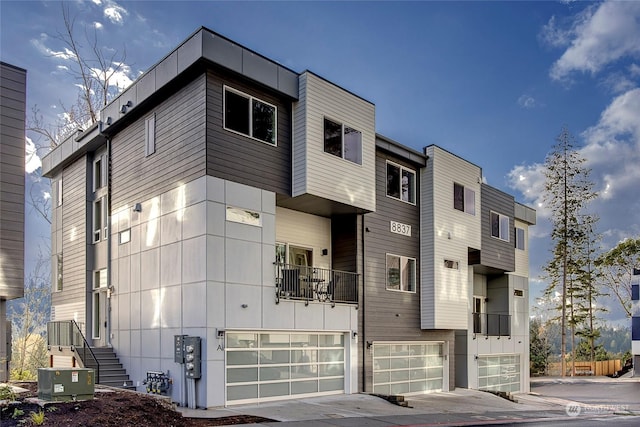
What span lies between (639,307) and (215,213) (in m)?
36.0

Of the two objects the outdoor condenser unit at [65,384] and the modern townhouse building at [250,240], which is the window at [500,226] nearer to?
the modern townhouse building at [250,240]

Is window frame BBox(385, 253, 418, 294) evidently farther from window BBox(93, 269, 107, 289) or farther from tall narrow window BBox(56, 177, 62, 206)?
tall narrow window BBox(56, 177, 62, 206)

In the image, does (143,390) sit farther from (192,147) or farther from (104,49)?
(104,49)

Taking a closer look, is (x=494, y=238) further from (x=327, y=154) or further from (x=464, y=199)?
(x=327, y=154)

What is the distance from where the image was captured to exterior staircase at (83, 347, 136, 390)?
1723 centimetres

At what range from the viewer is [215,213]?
1542cm

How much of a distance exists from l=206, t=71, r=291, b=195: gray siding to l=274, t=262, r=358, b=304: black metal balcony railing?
245 cm

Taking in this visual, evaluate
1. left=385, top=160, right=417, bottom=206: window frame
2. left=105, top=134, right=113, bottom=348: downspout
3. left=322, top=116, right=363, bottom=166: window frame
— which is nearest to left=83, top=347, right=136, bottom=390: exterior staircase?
left=105, top=134, right=113, bottom=348: downspout

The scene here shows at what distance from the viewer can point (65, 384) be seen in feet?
38.8

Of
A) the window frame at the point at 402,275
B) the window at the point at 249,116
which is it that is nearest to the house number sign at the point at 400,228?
the window frame at the point at 402,275

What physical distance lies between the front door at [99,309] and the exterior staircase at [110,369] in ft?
3.89

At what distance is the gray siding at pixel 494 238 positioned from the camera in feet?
85.5

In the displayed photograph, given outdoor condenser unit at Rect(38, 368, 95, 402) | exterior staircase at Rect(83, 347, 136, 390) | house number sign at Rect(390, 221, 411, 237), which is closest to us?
outdoor condenser unit at Rect(38, 368, 95, 402)

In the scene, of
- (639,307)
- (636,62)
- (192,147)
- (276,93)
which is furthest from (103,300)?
(636,62)
